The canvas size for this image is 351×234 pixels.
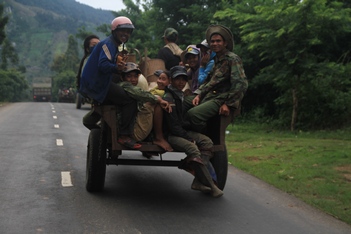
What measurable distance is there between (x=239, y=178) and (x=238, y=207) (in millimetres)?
2303

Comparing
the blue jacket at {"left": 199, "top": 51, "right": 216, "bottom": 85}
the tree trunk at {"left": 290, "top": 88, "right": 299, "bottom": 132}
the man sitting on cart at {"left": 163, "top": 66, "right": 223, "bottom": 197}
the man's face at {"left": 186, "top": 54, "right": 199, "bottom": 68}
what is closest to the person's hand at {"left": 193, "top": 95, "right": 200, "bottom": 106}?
the man sitting on cart at {"left": 163, "top": 66, "right": 223, "bottom": 197}

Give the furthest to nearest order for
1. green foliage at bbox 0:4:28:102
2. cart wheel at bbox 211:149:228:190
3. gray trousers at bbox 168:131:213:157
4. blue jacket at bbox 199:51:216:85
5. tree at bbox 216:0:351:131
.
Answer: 1. green foliage at bbox 0:4:28:102
2. tree at bbox 216:0:351:131
3. blue jacket at bbox 199:51:216:85
4. cart wheel at bbox 211:149:228:190
5. gray trousers at bbox 168:131:213:157

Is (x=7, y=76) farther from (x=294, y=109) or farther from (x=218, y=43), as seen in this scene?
(x=218, y=43)

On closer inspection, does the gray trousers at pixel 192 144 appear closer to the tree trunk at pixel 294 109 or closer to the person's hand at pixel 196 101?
the person's hand at pixel 196 101

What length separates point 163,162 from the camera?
256 inches

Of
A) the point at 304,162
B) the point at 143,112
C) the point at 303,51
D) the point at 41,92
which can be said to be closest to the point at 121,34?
the point at 143,112

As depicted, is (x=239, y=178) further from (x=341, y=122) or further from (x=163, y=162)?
(x=341, y=122)

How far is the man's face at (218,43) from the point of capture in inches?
255

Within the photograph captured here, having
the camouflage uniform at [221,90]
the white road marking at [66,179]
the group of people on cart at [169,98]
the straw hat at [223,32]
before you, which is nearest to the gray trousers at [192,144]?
the group of people on cart at [169,98]

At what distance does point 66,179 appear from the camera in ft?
25.5

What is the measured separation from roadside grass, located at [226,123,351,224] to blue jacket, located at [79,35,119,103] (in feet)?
11.4

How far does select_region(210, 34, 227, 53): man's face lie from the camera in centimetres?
647

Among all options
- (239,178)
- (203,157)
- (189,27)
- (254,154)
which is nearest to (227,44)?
(203,157)

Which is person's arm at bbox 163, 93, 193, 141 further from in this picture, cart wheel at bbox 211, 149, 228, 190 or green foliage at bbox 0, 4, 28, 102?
green foliage at bbox 0, 4, 28, 102
